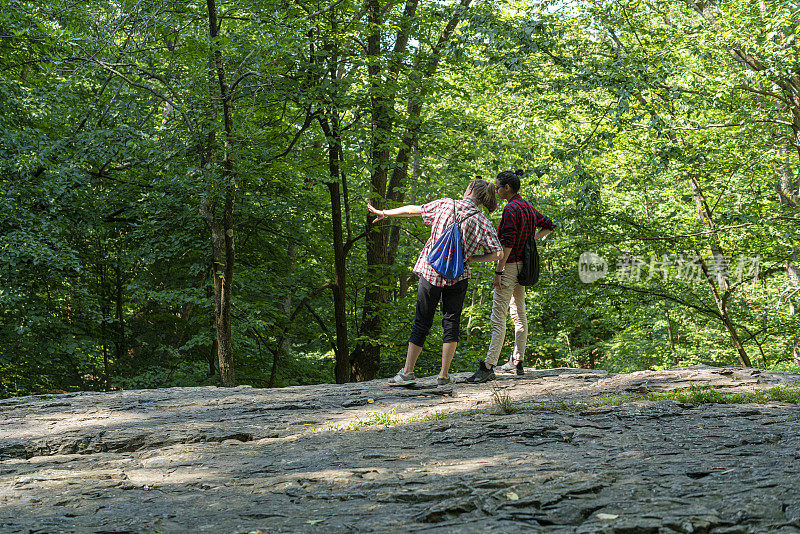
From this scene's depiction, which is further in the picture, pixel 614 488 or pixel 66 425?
pixel 66 425

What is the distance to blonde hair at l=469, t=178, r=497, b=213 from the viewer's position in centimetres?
593

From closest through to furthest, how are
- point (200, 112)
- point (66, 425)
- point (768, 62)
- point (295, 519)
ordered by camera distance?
point (295, 519), point (66, 425), point (200, 112), point (768, 62)

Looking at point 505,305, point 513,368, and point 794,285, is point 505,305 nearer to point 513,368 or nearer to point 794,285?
point 513,368

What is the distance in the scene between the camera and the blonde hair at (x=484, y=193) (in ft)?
19.4

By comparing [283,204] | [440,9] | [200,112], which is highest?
[440,9]

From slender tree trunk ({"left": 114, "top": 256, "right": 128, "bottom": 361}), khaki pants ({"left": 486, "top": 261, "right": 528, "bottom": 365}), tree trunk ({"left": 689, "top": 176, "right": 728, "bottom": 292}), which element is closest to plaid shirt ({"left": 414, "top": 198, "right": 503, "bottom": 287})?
khaki pants ({"left": 486, "top": 261, "right": 528, "bottom": 365})

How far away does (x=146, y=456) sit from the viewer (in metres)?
4.45

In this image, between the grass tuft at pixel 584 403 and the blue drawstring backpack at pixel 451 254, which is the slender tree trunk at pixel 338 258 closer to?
the blue drawstring backpack at pixel 451 254

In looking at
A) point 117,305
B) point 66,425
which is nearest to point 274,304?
point 117,305

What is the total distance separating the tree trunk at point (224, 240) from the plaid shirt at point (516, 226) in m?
4.53

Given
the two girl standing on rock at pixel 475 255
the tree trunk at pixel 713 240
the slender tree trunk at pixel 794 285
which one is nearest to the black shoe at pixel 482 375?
the two girl standing on rock at pixel 475 255

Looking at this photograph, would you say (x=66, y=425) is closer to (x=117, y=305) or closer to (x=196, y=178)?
(x=196, y=178)

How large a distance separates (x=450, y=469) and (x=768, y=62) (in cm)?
1026

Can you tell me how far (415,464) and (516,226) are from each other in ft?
10.5
